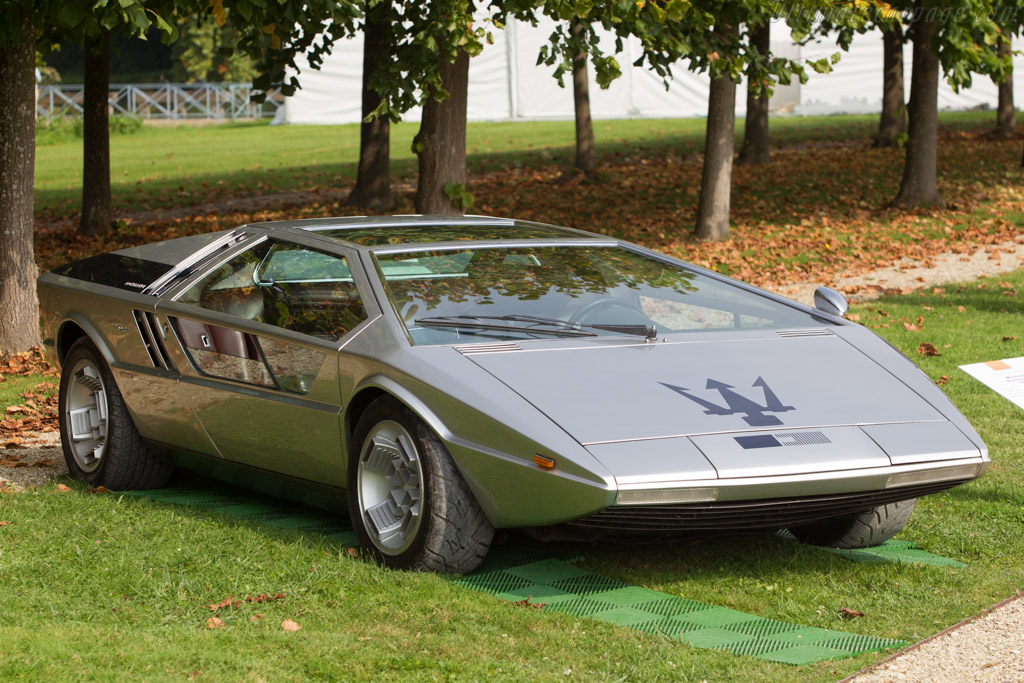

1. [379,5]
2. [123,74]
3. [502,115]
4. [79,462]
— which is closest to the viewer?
[79,462]

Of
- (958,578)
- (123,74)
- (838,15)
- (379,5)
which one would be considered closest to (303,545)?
(958,578)

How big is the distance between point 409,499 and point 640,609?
93 centimetres

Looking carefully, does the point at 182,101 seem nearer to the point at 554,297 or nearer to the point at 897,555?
the point at 554,297

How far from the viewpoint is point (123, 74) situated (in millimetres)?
70938

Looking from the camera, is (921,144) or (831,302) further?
(921,144)

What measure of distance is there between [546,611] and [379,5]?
8116 millimetres

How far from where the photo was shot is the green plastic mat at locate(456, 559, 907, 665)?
12.7 ft

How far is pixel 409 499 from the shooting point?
454 cm

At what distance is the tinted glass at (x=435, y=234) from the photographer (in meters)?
5.34

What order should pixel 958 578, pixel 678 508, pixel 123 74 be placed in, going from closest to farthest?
pixel 678 508
pixel 958 578
pixel 123 74

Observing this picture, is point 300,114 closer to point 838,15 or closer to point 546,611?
point 838,15

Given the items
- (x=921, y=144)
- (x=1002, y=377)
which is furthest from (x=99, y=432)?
(x=921, y=144)

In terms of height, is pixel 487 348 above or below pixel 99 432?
above

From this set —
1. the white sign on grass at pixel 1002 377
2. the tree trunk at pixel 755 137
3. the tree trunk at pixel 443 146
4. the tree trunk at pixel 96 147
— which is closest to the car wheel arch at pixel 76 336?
the white sign on grass at pixel 1002 377
